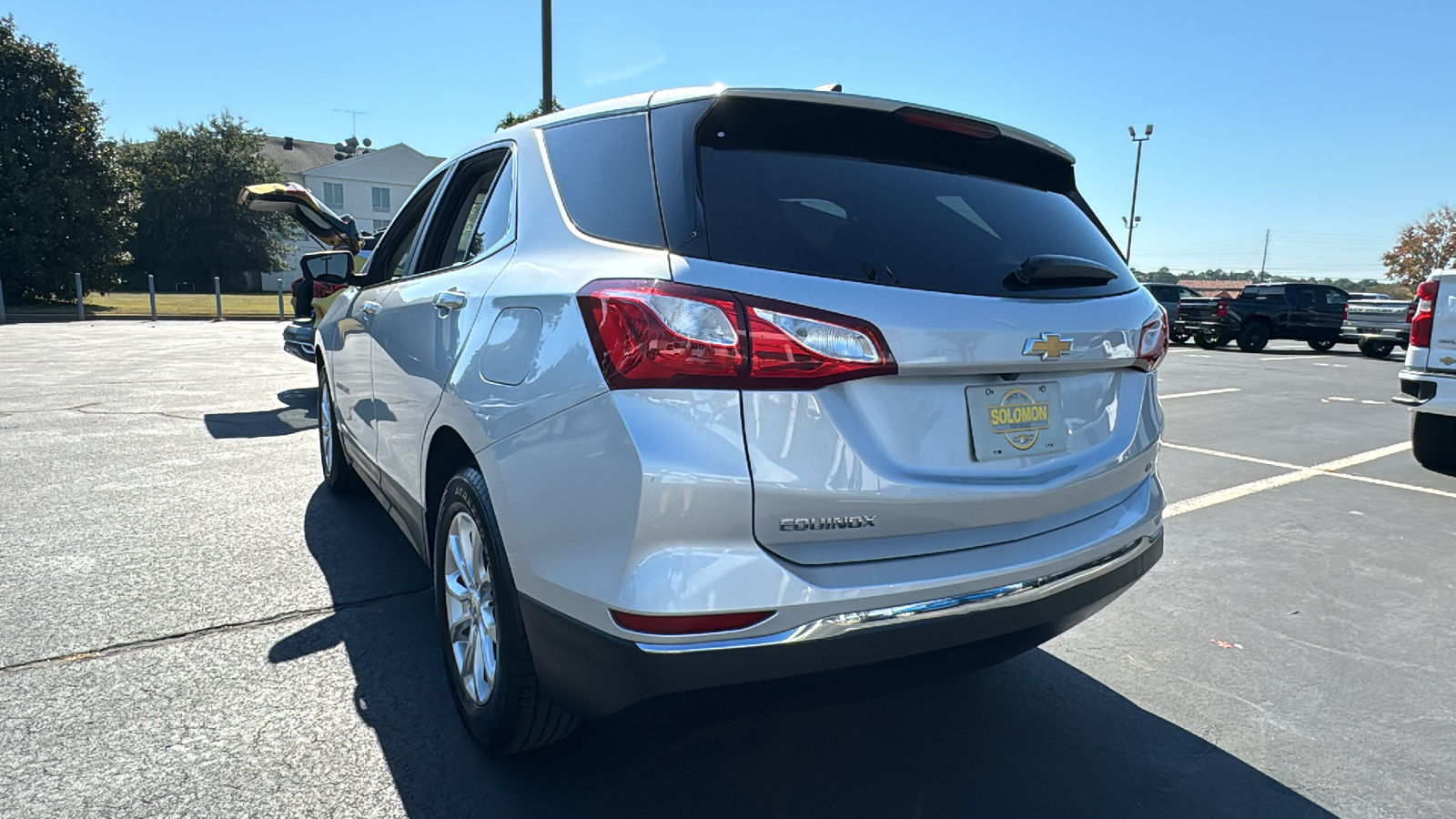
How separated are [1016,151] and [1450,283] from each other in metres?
5.18

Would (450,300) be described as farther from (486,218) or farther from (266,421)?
(266,421)

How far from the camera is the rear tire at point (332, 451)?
488 centimetres

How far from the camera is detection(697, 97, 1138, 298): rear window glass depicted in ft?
6.30

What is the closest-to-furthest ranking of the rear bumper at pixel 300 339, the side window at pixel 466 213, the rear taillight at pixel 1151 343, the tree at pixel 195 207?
1. the rear taillight at pixel 1151 343
2. the side window at pixel 466 213
3. the rear bumper at pixel 300 339
4. the tree at pixel 195 207

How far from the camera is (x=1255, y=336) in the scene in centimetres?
2294

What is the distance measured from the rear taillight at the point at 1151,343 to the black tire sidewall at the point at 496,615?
5.75ft

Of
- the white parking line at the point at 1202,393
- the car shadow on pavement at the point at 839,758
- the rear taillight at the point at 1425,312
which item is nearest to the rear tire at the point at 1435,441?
the rear taillight at the point at 1425,312

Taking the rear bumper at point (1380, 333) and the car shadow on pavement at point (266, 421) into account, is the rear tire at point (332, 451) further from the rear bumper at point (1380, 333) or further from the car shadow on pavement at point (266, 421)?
the rear bumper at point (1380, 333)

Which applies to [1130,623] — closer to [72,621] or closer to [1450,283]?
[72,621]

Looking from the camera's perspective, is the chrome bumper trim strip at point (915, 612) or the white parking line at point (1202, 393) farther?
the white parking line at point (1202, 393)

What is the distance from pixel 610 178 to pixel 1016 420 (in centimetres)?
113

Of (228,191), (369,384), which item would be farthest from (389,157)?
(369,384)

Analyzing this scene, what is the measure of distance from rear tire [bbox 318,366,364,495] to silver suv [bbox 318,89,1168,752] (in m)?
2.57

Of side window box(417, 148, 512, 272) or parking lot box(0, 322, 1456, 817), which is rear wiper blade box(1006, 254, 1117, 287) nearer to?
parking lot box(0, 322, 1456, 817)
